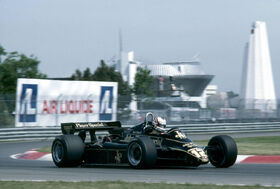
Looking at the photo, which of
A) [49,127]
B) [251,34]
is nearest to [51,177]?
[49,127]

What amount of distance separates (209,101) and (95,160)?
1844 centimetres

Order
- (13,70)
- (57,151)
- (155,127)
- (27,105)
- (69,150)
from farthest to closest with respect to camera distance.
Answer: (13,70) → (27,105) → (57,151) → (69,150) → (155,127)

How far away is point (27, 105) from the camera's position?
2512 centimetres

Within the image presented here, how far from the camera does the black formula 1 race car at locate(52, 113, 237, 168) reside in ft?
35.5

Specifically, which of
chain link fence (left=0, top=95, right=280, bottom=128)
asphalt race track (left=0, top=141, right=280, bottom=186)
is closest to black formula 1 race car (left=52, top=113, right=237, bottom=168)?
asphalt race track (left=0, top=141, right=280, bottom=186)

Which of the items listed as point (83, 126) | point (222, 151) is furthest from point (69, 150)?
point (222, 151)

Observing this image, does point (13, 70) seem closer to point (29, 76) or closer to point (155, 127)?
point (29, 76)

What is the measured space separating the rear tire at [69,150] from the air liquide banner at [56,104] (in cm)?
1274

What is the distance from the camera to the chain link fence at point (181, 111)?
2441 cm

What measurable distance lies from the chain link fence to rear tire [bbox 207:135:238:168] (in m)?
14.1

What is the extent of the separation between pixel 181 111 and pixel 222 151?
54.3 ft

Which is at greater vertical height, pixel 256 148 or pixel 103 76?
pixel 103 76

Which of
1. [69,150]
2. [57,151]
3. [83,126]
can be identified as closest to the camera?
[69,150]

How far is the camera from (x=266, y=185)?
8125mm
